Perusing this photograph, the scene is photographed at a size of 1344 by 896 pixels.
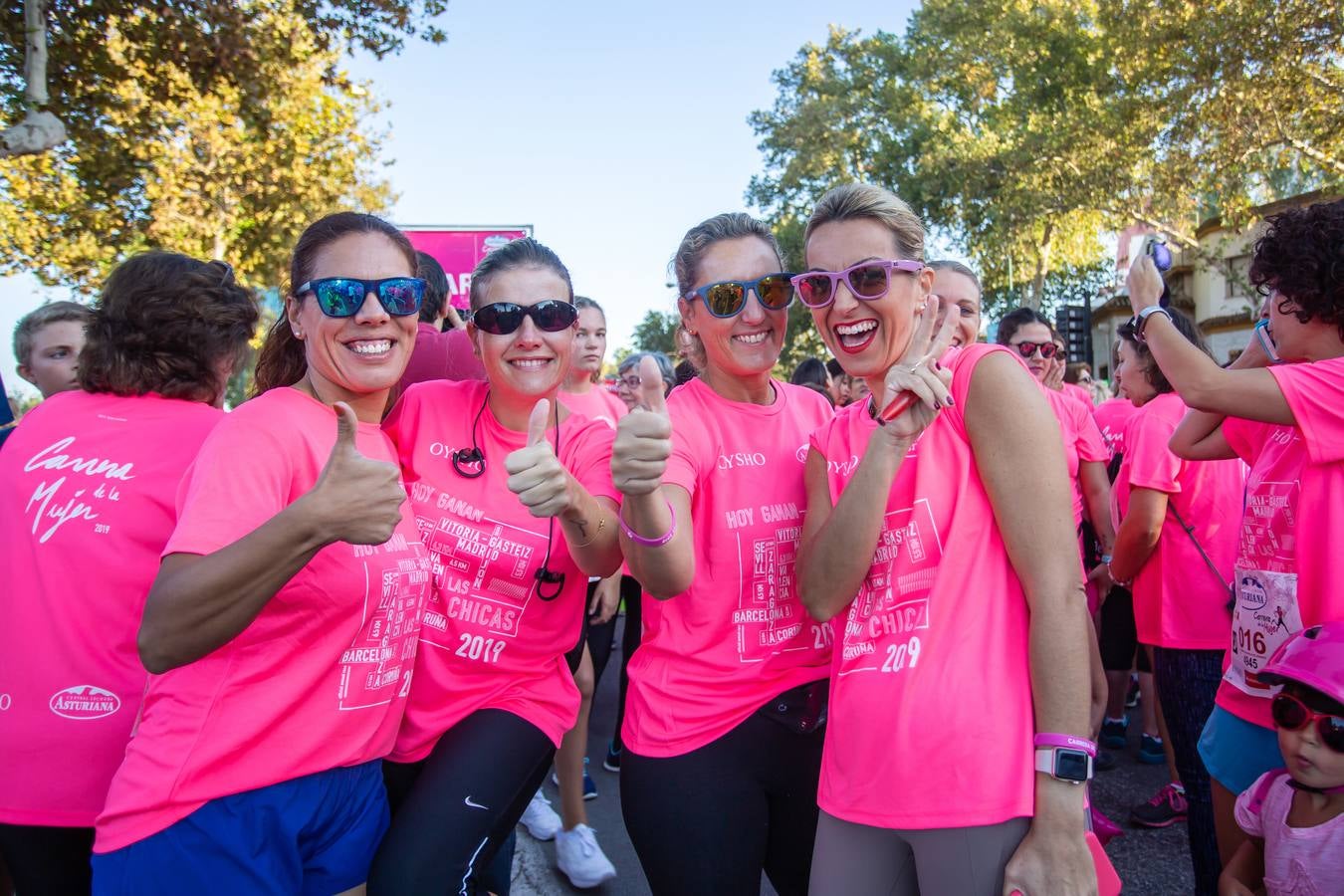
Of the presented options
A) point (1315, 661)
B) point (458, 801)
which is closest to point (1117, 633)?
point (1315, 661)

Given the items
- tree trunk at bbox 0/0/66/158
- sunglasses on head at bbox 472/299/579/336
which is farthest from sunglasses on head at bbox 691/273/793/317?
tree trunk at bbox 0/0/66/158

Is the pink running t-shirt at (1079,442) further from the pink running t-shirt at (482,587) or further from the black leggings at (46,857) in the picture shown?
the black leggings at (46,857)

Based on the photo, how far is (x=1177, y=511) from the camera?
412cm

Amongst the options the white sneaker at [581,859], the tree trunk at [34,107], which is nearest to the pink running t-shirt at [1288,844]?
the white sneaker at [581,859]

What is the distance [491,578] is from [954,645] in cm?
124

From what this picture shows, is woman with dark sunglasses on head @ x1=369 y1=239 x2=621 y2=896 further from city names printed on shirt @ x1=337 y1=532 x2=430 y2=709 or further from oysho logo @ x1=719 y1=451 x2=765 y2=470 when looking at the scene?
oysho logo @ x1=719 y1=451 x2=765 y2=470

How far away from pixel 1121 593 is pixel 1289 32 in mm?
11952

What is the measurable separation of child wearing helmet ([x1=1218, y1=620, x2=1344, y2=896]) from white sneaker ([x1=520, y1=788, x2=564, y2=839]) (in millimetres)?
2959

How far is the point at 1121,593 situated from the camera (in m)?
5.46

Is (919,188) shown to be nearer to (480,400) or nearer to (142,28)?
(142,28)

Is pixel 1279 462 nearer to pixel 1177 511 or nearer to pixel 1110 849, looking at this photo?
pixel 1177 511

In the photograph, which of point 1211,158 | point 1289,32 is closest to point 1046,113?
point 1211,158

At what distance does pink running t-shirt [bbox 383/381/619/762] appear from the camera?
8.00 feet

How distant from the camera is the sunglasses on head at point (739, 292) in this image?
98.6 inches
